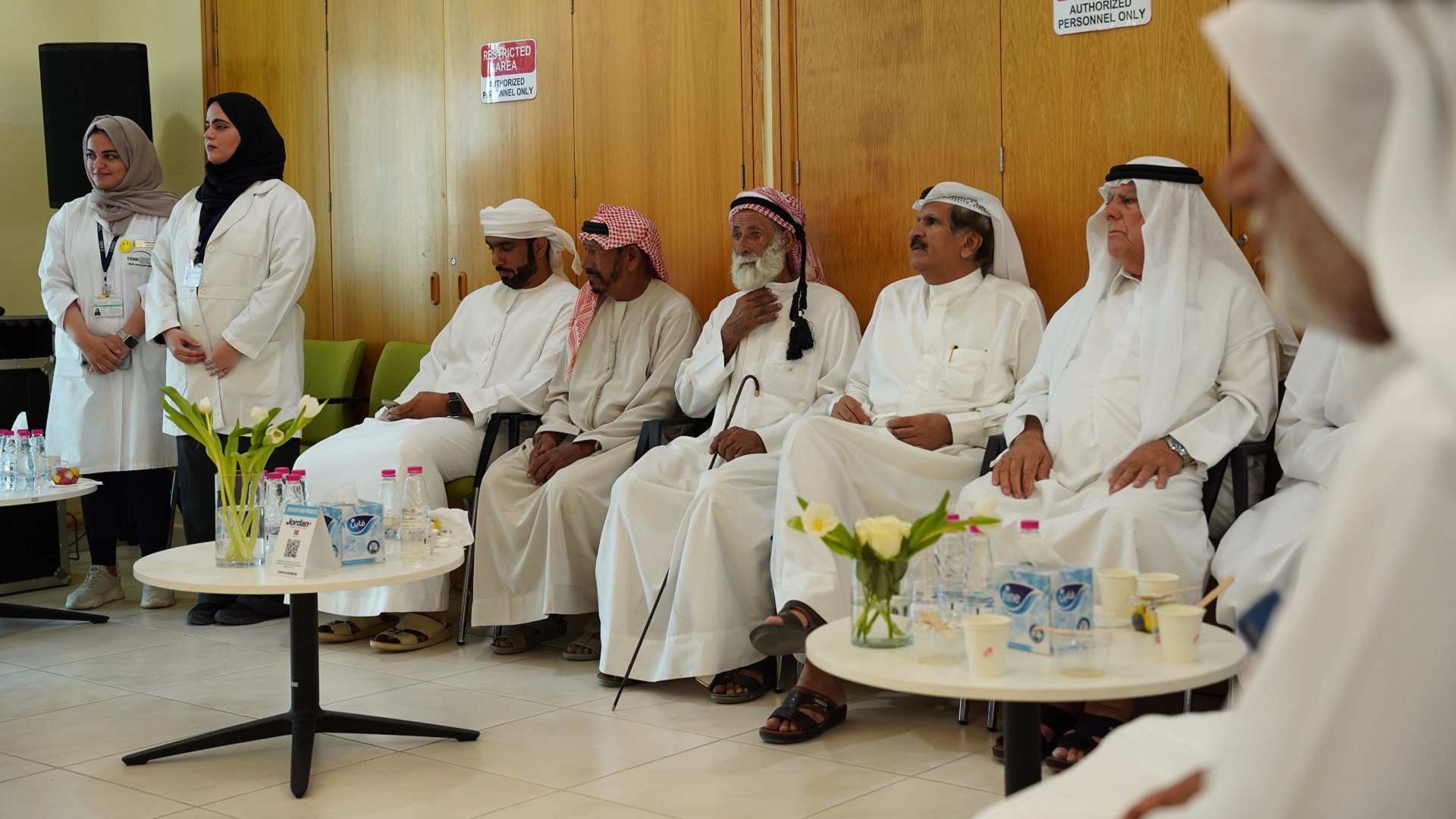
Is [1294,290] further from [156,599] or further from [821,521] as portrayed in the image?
[156,599]

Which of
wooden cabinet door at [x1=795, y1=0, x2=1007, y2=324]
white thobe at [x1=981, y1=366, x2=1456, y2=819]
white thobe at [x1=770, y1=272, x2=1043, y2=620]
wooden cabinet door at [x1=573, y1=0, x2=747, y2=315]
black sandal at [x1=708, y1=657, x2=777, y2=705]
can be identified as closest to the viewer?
white thobe at [x1=981, y1=366, x2=1456, y2=819]

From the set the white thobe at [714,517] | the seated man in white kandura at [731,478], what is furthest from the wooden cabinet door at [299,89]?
the white thobe at [714,517]

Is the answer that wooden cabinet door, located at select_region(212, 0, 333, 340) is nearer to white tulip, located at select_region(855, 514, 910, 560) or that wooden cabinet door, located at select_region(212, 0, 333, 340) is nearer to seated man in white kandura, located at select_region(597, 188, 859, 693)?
seated man in white kandura, located at select_region(597, 188, 859, 693)

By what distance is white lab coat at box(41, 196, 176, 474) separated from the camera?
5379 mm

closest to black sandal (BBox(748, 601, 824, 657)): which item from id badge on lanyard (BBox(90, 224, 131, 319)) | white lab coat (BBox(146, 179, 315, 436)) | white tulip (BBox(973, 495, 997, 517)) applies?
white tulip (BBox(973, 495, 997, 517))

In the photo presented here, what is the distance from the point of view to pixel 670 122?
5.26m

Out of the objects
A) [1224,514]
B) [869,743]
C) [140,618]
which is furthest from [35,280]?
[1224,514]

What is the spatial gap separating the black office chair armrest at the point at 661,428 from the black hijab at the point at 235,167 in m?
1.97

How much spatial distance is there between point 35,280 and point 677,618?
513 centimetres

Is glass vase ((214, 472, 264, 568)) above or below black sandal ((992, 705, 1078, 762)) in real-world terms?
above

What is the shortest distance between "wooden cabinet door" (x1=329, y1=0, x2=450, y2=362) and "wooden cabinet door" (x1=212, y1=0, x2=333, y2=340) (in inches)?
3.1

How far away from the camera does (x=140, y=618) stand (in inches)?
204

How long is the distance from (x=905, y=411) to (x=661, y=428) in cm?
89

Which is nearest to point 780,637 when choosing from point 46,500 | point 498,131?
point 46,500
